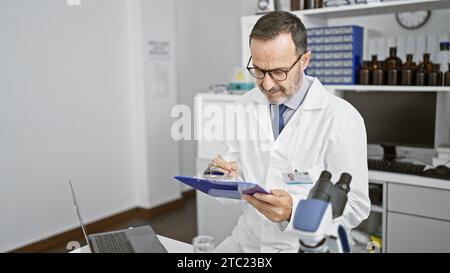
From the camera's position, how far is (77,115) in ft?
10.4

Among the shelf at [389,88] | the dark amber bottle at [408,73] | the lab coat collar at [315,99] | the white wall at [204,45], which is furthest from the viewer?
the white wall at [204,45]

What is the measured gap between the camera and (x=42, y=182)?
297 cm

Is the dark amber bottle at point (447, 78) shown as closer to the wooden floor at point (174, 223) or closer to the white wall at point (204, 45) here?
the wooden floor at point (174, 223)

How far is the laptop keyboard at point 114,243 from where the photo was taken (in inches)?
46.9

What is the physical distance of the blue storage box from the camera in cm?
256

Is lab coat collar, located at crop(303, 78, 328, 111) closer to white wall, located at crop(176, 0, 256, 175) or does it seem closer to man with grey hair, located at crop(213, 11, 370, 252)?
man with grey hair, located at crop(213, 11, 370, 252)

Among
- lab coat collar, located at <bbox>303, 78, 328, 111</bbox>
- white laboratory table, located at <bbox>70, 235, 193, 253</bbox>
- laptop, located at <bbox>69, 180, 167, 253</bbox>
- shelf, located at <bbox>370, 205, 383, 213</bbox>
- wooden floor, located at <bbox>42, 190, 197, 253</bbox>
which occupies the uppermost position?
lab coat collar, located at <bbox>303, 78, 328, 111</bbox>

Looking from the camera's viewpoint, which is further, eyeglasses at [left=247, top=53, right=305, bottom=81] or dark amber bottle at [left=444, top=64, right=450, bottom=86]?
dark amber bottle at [left=444, top=64, right=450, bottom=86]

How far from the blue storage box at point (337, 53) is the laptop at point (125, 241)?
169 cm

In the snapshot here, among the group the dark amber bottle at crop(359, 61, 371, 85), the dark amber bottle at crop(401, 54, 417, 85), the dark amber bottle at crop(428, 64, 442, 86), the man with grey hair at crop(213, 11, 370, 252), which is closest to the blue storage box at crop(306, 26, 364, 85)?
the dark amber bottle at crop(359, 61, 371, 85)

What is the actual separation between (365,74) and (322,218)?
2034 mm

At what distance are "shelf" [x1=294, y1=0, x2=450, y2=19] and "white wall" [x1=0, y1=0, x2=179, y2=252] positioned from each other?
141 centimetres

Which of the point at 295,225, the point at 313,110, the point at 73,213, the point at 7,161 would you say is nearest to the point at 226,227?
the point at 73,213

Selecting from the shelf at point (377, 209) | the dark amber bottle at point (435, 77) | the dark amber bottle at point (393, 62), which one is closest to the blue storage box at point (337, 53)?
the dark amber bottle at point (393, 62)
